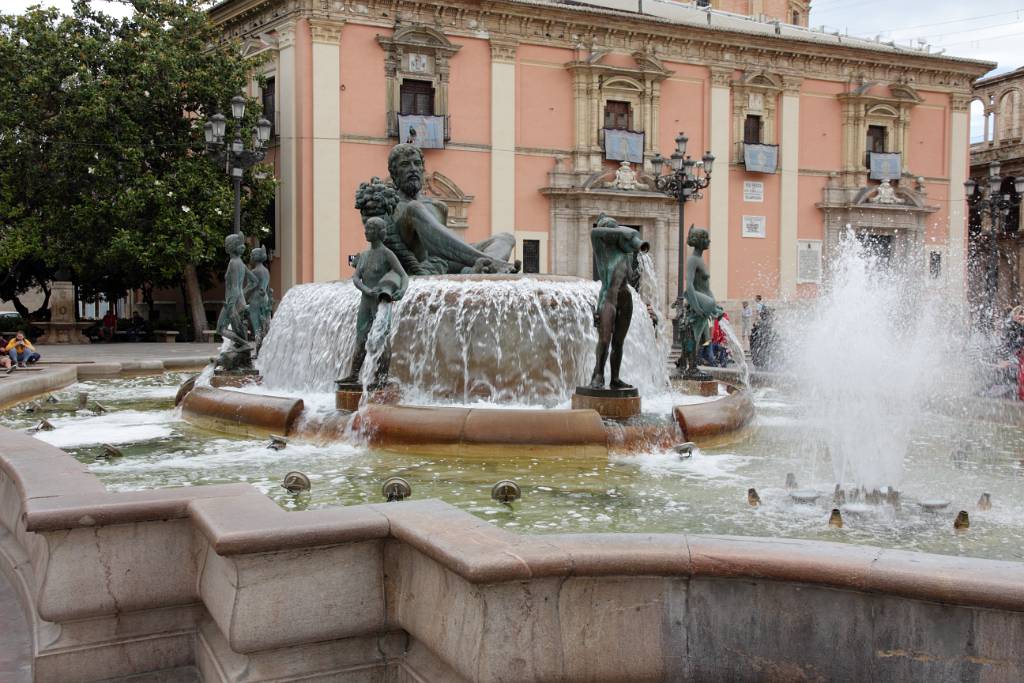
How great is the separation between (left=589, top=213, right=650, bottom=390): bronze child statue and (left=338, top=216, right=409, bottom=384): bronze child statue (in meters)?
1.53

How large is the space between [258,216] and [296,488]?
19.5 m

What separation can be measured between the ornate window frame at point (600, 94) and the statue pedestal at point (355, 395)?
2044 cm

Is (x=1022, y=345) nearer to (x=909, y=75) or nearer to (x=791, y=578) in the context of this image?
(x=791, y=578)

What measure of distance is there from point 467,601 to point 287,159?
22.7m

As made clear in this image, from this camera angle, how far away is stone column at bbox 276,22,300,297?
23562mm

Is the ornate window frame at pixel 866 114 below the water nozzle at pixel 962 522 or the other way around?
the other way around

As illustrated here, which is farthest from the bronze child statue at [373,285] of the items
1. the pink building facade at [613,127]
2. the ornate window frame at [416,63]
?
the ornate window frame at [416,63]

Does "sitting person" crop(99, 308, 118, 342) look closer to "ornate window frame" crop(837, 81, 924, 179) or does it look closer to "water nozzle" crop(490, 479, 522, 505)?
"water nozzle" crop(490, 479, 522, 505)

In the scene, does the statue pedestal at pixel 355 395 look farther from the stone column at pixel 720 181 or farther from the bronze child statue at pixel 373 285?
the stone column at pixel 720 181

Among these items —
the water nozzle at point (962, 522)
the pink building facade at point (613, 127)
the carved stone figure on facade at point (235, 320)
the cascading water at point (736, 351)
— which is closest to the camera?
the water nozzle at point (962, 522)

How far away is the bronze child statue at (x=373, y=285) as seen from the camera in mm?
7020

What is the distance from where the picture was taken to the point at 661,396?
328 inches

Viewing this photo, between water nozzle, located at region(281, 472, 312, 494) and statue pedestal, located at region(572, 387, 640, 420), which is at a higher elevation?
statue pedestal, located at region(572, 387, 640, 420)

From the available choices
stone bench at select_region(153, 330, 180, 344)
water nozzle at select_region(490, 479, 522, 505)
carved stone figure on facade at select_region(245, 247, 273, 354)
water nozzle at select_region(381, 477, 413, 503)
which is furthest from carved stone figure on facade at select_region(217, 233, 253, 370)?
stone bench at select_region(153, 330, 180, 344)
